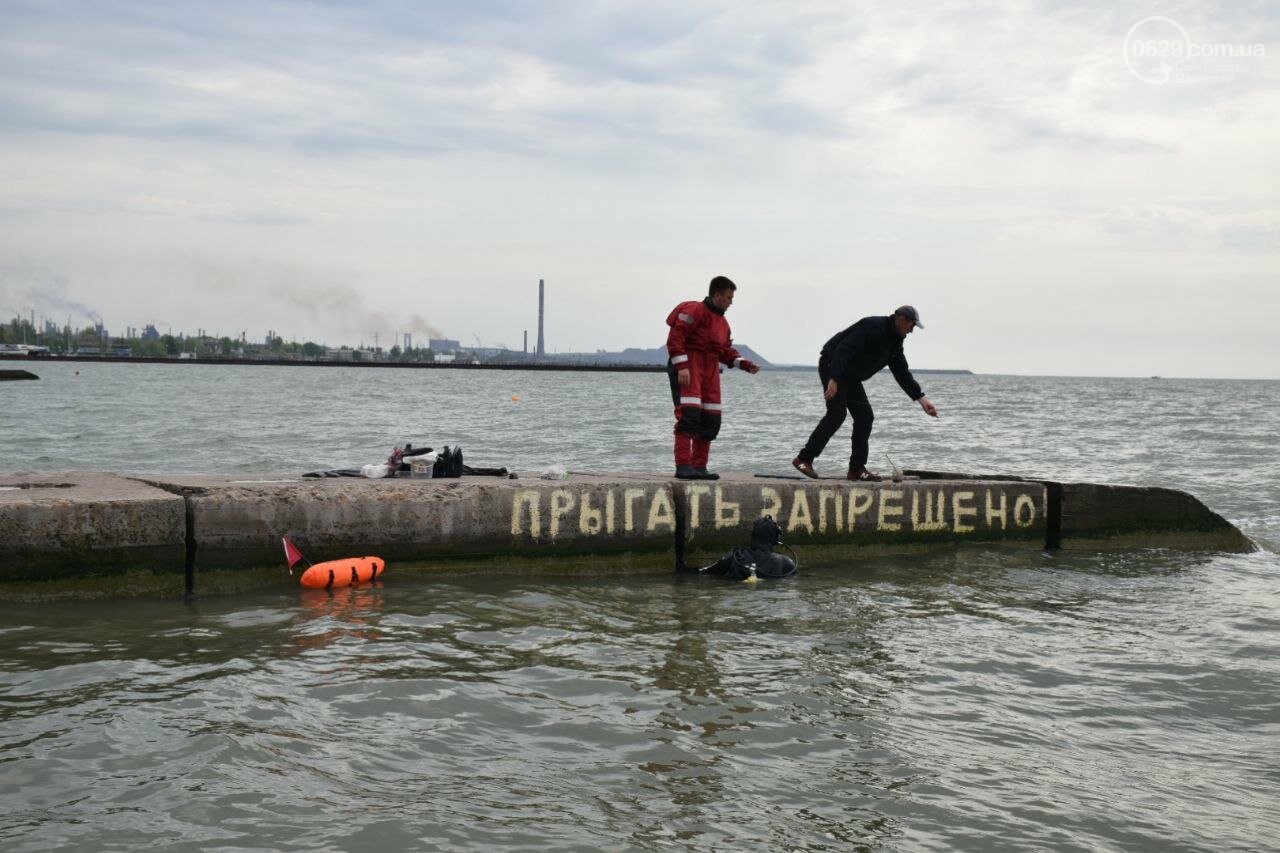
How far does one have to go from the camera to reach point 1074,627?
7.33 meters

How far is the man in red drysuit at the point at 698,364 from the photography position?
914 centimetres

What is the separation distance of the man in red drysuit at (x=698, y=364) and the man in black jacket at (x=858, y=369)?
1.06 m

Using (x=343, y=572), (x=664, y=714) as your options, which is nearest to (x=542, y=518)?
(x=343, y=572)

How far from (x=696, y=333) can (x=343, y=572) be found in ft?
11.3

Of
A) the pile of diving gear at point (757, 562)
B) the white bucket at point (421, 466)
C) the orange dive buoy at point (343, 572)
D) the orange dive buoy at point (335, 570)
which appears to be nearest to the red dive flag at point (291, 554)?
the orange dive buoy at point (335, 570)

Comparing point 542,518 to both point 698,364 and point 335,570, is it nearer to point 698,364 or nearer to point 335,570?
point 335,570

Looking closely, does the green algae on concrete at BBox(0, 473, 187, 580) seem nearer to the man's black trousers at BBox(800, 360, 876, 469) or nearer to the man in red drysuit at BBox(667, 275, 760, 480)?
the man in red drysuit at BBox(667, 275, 760, 480)

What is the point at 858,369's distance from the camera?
10.1 metres

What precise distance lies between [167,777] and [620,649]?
2692 millimetres

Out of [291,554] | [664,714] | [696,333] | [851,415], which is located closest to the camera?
[664,714]

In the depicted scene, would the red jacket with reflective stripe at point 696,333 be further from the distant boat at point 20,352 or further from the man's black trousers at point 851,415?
the distant boat at point 20,352

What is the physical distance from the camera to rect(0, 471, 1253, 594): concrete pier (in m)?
7.11

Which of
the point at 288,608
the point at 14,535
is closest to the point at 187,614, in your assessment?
the point at 288,608

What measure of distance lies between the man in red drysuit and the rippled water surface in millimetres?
1237
